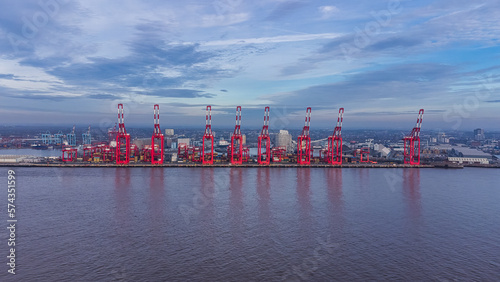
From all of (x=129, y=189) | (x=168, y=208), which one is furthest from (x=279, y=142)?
(x=168, y=208)

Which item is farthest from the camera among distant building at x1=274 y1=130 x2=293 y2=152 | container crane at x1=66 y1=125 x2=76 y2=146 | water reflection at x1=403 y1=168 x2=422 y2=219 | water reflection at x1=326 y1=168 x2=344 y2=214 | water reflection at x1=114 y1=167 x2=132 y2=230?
container crane at x1=66 y1=125 x2=76 y2=146

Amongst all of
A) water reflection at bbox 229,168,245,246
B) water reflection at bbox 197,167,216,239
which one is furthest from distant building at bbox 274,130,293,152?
water reflection at bbox 197,167,216,239

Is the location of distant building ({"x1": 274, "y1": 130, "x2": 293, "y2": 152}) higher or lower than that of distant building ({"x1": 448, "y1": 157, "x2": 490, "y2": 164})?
higher

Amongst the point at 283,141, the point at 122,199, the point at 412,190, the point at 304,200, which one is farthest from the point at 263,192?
the point at 283,141

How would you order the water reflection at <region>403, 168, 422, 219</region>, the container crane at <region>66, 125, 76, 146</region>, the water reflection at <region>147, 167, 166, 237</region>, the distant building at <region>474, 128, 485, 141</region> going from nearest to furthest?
the water reflection at <region>147, 167, 166, 237</region>
the water reflection at <region>403, 168, 422, 219</region>
the container crane at <region>66, 125, 76, 146</region>
the distant building at <region>474, 128, 485, 141</region>

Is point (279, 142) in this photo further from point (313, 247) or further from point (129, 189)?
point (313, 247)

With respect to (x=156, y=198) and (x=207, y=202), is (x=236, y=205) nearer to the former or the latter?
(x=207, y=202)

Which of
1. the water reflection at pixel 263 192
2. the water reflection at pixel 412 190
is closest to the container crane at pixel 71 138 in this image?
the water reflection at pixel 263 192

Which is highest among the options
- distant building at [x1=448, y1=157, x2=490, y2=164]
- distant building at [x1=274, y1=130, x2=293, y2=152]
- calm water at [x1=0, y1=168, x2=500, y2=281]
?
distant building at [x1=274, y1=130, x2=293, y2=152]

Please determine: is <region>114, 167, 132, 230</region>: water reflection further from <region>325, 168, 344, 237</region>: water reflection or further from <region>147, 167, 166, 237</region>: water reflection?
<region>325, 168, 344, 237</region>: water reflection
